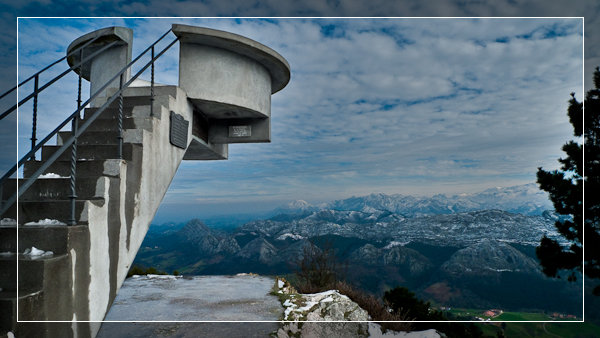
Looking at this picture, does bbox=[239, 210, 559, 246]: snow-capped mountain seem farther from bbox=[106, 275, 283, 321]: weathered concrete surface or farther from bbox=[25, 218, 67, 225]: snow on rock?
bbox=[25, 218, 67, 225]: snow on rock

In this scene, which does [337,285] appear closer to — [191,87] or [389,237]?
[191,87]

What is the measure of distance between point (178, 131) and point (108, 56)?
3040 mm

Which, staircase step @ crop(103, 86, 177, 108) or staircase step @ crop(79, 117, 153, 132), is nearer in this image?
staircase step @ crop(79, 117, 153, 132)

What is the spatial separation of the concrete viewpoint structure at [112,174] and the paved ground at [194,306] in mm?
1610

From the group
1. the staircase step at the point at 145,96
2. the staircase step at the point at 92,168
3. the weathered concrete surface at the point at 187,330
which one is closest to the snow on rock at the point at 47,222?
the staircase step at the point at 92,168

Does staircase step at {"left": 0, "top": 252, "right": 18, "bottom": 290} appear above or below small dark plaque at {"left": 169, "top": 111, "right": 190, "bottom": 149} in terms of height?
below

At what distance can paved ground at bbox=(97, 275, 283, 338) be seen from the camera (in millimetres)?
5121

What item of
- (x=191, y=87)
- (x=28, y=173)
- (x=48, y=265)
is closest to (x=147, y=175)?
(x=28, y=173)

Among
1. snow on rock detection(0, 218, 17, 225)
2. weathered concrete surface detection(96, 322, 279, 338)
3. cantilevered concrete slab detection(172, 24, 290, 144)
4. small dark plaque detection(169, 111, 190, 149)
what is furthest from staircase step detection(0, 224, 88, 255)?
cantilevered concrete slab detection(172, 24, 290, 144)

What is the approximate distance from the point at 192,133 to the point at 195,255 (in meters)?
84.7

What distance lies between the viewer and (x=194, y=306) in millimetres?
6418

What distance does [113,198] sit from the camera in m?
3.85

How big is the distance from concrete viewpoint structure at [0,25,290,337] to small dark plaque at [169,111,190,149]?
0.02m

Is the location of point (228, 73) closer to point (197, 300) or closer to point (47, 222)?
→ point (197, 300)
